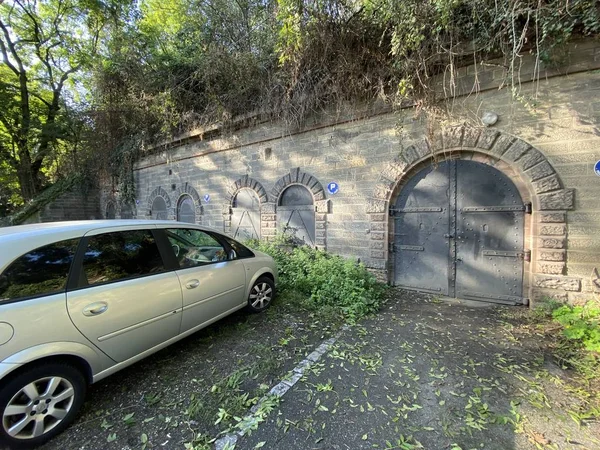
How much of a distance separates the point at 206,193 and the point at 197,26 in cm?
489

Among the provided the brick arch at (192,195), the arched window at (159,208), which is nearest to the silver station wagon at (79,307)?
the brick arch at (192,195)

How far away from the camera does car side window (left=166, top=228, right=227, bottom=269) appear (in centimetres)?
301

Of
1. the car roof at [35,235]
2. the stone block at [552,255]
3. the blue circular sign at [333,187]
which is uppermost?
the blue circular sign at [333,187]

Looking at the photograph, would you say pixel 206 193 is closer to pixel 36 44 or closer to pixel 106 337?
pixel 106 337

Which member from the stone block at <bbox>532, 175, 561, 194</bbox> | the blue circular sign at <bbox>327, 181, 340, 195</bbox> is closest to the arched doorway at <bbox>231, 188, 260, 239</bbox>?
the blue circular sign at <bbox>327, 181, 340, 195</bbox>

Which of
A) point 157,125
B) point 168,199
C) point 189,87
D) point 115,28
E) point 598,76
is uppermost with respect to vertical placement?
point 115,28

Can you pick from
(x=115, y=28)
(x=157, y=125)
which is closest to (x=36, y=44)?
(x=115, y=28)

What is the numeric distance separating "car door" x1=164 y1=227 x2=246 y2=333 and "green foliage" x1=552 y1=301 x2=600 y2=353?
423 cm

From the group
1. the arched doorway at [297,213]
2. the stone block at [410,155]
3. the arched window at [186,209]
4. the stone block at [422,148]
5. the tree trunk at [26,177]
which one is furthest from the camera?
the tree trunk at [26,177]

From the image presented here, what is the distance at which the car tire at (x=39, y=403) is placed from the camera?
1.70m

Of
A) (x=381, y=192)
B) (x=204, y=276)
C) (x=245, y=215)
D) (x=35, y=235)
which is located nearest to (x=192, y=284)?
(x=204, y=276)

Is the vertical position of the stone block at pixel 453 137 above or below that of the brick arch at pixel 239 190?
above

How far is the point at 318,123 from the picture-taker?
5.81 m

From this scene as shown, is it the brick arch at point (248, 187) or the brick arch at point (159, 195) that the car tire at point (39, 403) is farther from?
the brick arch at point (159, 195)
